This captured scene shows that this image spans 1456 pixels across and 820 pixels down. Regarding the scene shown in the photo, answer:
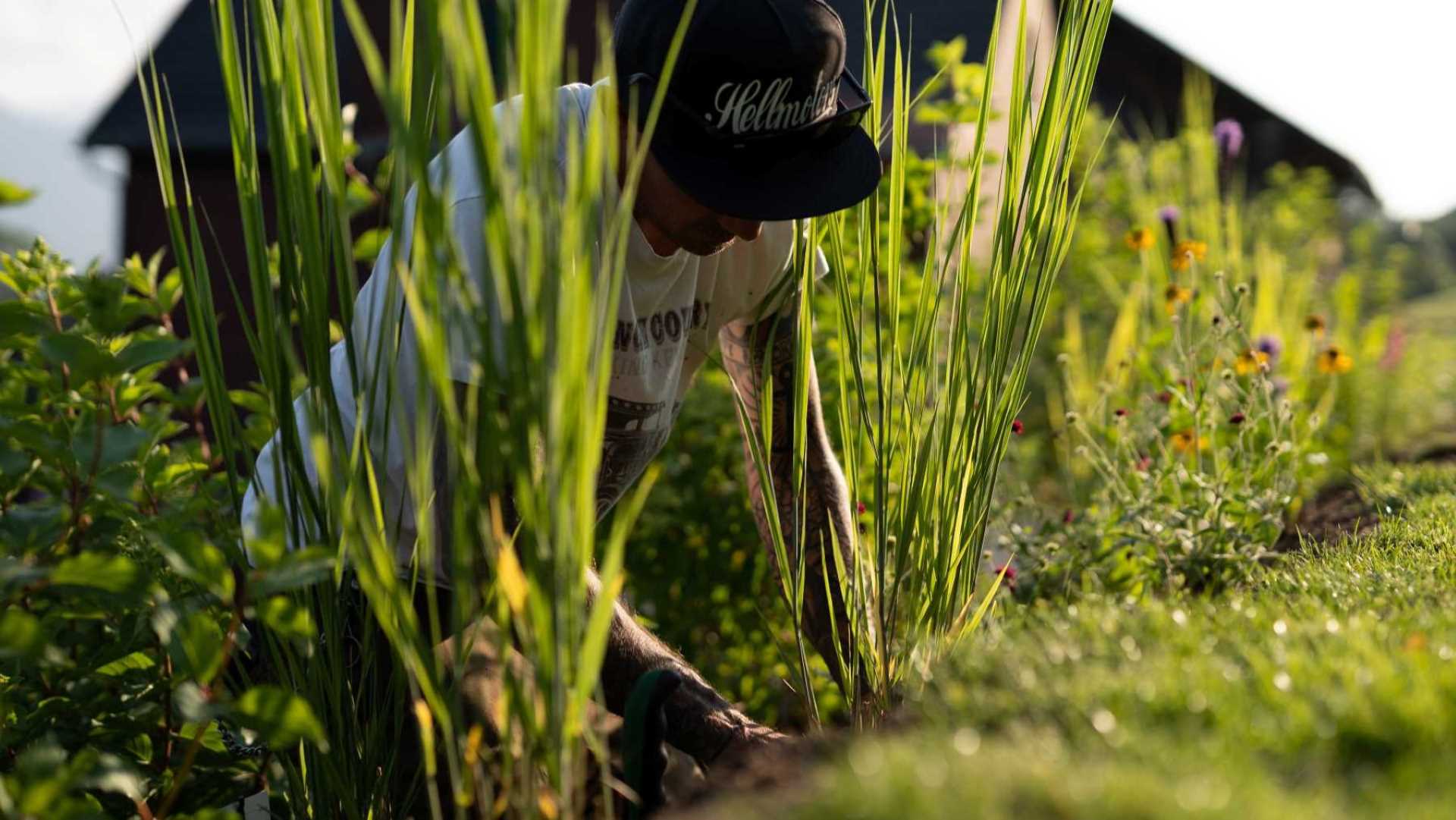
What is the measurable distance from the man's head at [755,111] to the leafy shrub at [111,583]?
26.8 inches

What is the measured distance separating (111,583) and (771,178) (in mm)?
935

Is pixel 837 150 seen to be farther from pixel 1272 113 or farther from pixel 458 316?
pixel 1272 113

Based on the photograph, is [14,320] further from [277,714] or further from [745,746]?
[745,746]

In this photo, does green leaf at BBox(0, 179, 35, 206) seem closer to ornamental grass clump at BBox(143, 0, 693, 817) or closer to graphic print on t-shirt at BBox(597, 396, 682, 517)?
ornamental grass clump at BBox(143, 0, 693, 817)

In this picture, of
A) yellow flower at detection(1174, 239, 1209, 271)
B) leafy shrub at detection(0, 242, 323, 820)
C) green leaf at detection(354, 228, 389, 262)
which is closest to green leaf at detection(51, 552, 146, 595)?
leafy shrub at detection(0, 242, 323, 820)

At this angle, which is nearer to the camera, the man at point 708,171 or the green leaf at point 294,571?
the green leaf at point 294,571

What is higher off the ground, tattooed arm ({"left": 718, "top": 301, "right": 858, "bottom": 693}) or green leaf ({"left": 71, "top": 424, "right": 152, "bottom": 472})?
green leaf ({"left": 71, "top": 424, "right": 152, "bottom": 472})

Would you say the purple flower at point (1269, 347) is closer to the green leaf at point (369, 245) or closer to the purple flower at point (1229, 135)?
the purple flower at point (1229, 135)

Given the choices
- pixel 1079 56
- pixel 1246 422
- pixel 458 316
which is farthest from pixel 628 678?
pixel 1246 422

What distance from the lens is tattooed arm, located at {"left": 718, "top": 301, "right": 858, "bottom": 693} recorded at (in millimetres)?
2039

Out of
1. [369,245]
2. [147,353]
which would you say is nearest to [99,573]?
[147,353]

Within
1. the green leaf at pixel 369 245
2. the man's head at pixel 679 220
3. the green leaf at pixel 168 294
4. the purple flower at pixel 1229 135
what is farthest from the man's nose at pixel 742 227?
the purple flower at pixel 1229 135

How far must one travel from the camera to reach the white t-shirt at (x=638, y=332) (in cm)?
165

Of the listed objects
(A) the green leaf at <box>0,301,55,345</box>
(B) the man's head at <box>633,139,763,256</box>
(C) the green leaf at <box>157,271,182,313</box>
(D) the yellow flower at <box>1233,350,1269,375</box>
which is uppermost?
(B) the man's head at <box>633,139,763,256</box>
